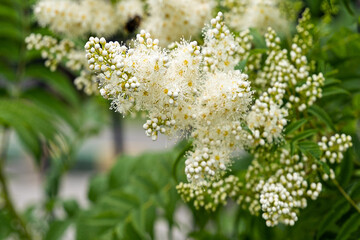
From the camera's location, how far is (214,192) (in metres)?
0.73

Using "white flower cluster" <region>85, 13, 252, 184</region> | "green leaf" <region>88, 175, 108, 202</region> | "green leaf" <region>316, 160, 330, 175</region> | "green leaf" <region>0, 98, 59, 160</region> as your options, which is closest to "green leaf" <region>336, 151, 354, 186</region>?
"green leaf" <region>316, 160, 330, 175</region>

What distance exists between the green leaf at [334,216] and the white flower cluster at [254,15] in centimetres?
40

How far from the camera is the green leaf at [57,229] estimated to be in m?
1.25

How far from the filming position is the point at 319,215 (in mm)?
793

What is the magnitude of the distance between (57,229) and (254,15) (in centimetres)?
88

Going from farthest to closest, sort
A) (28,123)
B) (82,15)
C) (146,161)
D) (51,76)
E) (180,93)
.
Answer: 1. (51,76)
2. (146,161)
3. (28,123)
4. (82,15)
5. (180,93)

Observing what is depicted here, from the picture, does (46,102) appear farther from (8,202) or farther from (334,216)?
(334,216)

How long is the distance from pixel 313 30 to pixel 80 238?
32.4 inches

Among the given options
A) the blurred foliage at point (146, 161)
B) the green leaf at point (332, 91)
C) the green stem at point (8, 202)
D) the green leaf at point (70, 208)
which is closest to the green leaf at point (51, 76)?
the blurred foliage at point (146, 161)

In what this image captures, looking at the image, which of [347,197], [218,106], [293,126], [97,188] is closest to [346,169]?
[347,197]

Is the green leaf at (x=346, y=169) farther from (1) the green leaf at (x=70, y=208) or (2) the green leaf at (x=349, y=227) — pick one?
(1) the green leaf at (x=70, y=208)

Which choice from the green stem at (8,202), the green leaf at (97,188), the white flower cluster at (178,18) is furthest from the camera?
the green leaf at (97,188)

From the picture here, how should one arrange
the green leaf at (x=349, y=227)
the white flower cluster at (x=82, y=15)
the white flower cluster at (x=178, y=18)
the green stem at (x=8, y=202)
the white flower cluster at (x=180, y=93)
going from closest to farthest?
the white flower cluster at (x=180, y=93), the green leaf at (x=349, y=227), the white flower cluster at (x=178, y=18), the white flower cluster at (x=82, y=15), the green stem at (x=8, y=202)

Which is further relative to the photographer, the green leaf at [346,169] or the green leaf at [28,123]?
the green leaf at [28,123]
